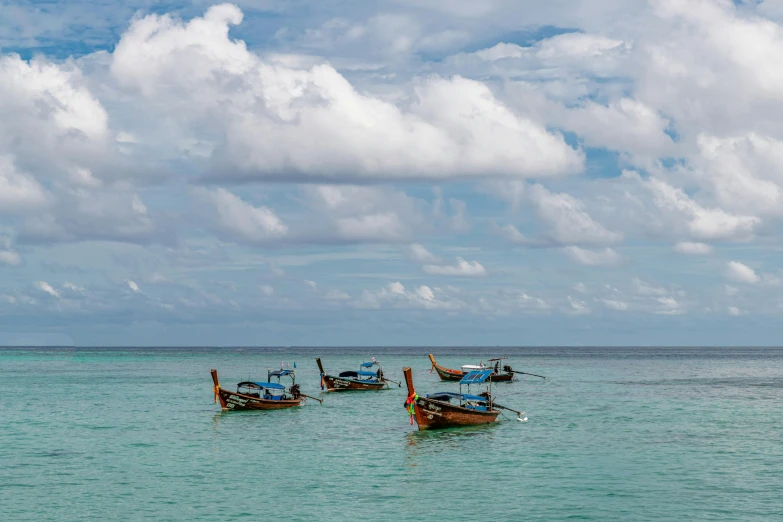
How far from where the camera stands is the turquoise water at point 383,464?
105 feet

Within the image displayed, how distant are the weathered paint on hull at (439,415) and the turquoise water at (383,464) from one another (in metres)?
0.66

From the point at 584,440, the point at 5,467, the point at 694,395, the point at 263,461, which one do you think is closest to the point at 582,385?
the point at 694,395

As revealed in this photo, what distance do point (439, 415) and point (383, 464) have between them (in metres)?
11.3

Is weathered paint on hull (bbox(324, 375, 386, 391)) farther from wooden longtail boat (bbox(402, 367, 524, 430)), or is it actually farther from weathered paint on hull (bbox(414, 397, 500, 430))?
weathered paint on hull (bbox(414, 397, 500, 430))

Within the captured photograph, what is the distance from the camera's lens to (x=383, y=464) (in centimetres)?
4094

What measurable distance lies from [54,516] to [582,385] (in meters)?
81.7

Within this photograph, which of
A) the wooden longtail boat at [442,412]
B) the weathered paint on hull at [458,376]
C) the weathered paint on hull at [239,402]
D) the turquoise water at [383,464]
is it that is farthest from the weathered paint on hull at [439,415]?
the weathered paint on hull at [458,376]

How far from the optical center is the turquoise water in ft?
105

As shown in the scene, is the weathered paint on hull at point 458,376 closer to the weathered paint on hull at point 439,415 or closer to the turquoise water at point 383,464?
the turquoise water at point 383,464

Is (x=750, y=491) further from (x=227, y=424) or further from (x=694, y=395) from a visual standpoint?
(x=694, y=395)

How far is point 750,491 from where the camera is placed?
113ft

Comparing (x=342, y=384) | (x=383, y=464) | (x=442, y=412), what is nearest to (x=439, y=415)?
(x=442, y=412)

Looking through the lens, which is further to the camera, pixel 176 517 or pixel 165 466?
pixel 165 466

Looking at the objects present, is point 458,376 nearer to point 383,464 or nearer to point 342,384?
point 342,384
